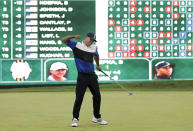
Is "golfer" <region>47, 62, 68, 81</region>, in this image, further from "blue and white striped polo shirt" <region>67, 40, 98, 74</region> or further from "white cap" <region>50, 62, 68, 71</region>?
"blue and white striped polo shirt" <region>67, 40, 98, 74</region>

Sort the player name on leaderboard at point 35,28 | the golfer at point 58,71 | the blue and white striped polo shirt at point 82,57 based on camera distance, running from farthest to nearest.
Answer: the golfer at point 58,71 < the player name on leaderboard at point 35,28 < the blue and white striped polo shirt at point 82,57

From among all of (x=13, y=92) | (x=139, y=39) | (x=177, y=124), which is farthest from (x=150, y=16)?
(x=177, y=124)

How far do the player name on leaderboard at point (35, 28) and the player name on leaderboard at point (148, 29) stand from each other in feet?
6.13

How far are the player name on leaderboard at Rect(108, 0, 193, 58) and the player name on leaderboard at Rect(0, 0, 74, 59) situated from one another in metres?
1.87

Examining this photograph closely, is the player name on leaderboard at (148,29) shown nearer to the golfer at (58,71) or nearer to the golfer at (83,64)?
the golfer at (58,71)

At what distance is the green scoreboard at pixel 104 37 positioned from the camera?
15953mm

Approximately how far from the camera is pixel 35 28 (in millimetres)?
16016

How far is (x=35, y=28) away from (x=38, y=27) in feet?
0.42

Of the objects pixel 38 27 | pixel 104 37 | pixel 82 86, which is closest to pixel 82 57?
pixel 82 86

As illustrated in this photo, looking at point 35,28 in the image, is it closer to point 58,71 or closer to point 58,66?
point 58,66

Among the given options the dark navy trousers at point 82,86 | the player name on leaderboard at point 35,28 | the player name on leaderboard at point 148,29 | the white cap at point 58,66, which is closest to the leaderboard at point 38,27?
the player name on leaderboard at point 35,28

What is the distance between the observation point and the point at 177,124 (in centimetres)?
700

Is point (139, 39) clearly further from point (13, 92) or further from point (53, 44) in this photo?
point (13, 92)

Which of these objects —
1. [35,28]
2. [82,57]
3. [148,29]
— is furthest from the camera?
[148,29]
